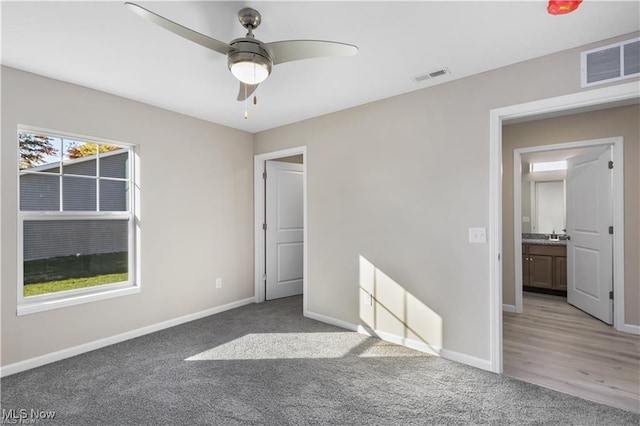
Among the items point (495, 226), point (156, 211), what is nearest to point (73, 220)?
point (156, 211)

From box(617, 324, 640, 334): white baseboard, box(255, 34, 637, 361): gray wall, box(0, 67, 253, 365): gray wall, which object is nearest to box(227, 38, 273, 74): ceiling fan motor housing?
box(255, 34, 637, 361): gray wall

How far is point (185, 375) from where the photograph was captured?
254 centimetres

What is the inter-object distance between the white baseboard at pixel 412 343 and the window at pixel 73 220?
2.23 metres

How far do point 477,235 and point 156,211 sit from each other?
3281mm

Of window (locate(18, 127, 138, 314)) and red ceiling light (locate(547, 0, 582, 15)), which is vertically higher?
red ceiling light (locate(547, 0, 582, 15))

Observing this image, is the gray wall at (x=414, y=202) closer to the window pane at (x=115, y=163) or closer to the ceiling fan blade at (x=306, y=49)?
the ceiling fan blade at (x=306, y=49)

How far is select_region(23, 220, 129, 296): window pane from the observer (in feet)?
9.09

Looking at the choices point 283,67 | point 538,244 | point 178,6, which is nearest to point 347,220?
point 283,67

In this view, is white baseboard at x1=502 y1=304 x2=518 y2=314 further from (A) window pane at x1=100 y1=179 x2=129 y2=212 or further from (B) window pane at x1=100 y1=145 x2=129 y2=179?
(B) window pane at x1=100 y1=145 x2=129 y2=179

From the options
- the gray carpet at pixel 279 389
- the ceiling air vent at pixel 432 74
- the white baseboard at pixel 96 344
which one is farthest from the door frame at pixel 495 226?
the white baseboard at pixel 96 344

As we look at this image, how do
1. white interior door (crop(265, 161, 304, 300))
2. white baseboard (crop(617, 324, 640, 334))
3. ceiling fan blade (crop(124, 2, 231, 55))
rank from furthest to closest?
white interior door (crop(265, 161, 304, 300))
white baseboard (crop(617, 324, 640, 334))
ceiling fan blade (crop(124, 2, 231, 55))

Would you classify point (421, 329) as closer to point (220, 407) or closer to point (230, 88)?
point (220, 407)

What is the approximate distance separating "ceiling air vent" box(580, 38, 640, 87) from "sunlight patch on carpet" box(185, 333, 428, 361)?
8.47 ft

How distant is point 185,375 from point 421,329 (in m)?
2.12
